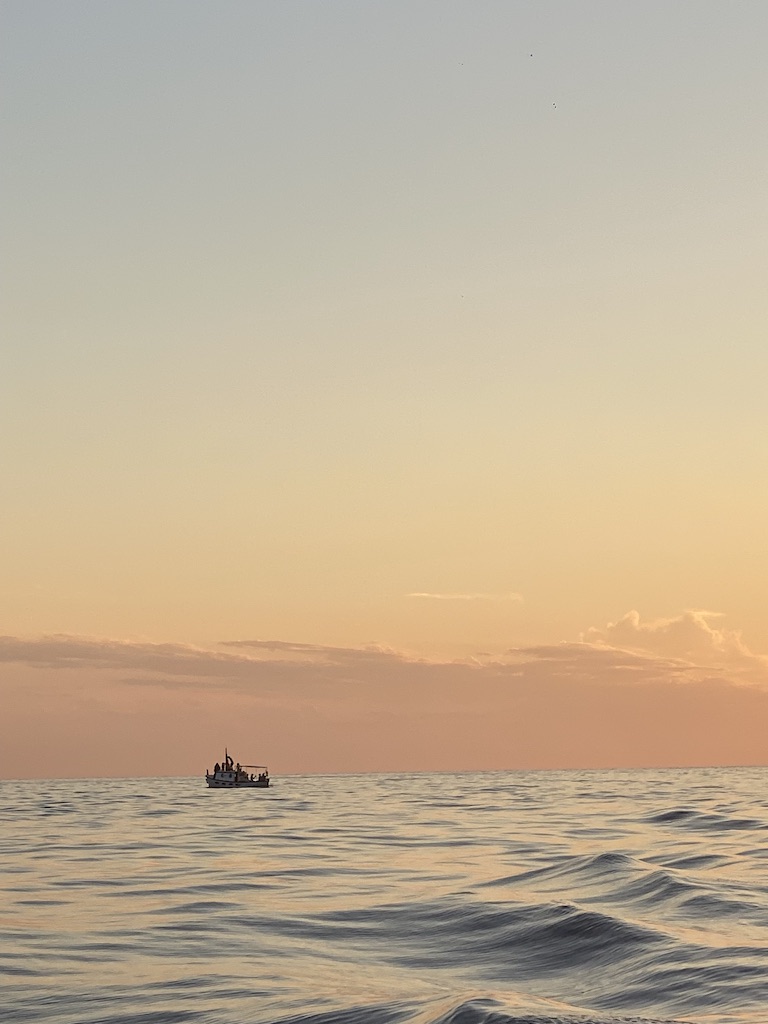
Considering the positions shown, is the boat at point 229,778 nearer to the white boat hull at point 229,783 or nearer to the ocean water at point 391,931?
the white boat hull at point 229,783

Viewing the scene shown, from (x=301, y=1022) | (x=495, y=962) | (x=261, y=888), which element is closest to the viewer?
(x=301, y=1022)

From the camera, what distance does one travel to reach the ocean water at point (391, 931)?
1786 centimetres

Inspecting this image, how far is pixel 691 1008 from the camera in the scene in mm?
17062

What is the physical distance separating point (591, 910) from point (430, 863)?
575 inches

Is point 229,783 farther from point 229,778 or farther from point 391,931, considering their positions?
point 391,931

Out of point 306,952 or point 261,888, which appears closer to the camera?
point 306,952

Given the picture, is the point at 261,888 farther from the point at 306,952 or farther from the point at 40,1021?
the point at 40,1021

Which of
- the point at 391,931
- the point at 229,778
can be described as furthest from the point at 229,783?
the point at 391,931

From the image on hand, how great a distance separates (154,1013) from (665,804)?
73.3 m

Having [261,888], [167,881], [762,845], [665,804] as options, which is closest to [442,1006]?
[261,888]

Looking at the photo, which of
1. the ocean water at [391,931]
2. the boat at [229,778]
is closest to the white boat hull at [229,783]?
the boat at [229,778]

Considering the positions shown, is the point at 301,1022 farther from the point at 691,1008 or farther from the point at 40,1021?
the point at 691,1008

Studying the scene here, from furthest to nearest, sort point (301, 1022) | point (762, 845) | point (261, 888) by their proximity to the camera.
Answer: point (762, 845), point (261, 888), point (301, 1022)

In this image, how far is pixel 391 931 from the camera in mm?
25812
